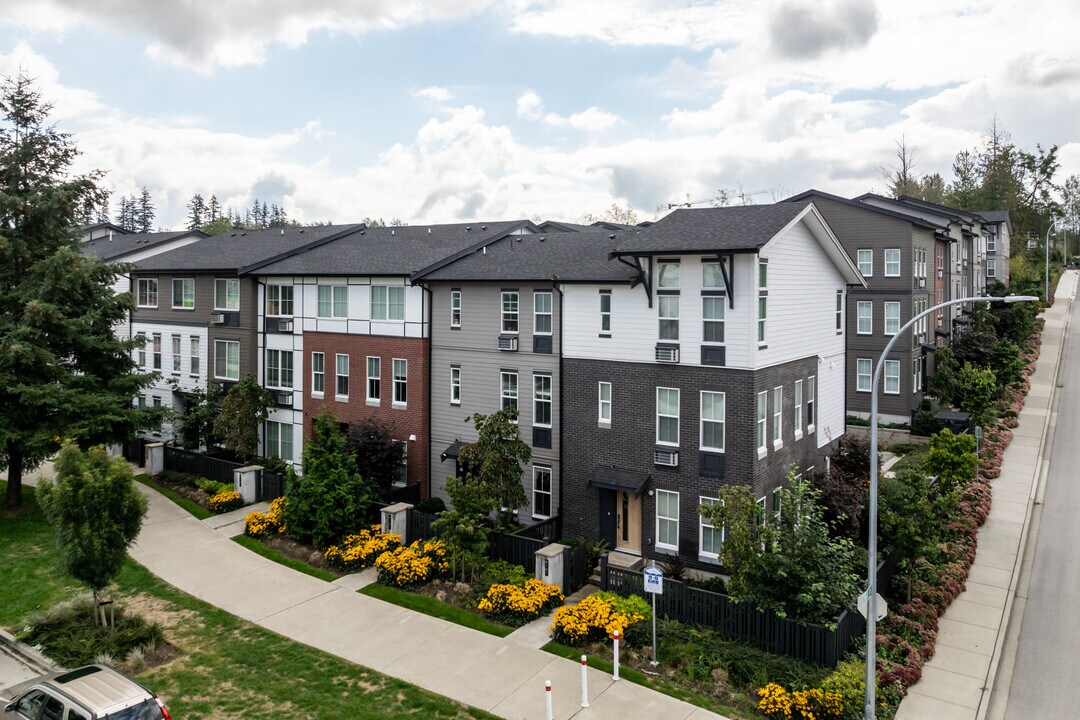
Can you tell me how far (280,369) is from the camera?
105 ft

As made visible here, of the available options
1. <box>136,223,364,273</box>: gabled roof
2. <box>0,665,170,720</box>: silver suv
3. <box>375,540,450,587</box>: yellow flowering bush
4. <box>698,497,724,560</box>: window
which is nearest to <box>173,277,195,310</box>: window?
<box>136,223,364,273</box>: gabled roof

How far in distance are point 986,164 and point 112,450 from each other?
94.9 m

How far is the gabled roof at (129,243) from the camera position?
4197 cm

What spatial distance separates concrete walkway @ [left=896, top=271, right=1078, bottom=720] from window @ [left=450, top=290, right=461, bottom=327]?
17.8 m

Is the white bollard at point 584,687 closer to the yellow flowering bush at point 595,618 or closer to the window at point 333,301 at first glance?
the yellow flowering bush at point 595,618

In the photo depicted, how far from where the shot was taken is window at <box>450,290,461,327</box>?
1069 inches

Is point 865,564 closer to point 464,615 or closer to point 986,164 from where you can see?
point 464,615

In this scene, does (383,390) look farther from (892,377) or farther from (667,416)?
(892,377)

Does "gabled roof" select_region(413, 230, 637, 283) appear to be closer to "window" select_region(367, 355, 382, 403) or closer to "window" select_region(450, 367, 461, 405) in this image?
"window" select_region(450, 367, 461, 405)

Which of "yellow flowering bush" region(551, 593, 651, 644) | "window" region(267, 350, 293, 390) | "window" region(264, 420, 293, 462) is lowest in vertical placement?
"yellow flowering bush" region(551, 593, 651, 644)

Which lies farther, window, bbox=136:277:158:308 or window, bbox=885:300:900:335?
window, bbox=885:300:900:335

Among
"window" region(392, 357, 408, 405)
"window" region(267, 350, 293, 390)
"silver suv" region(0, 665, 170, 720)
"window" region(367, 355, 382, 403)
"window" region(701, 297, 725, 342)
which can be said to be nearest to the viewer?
"silver suv" region(0, 665, 170, 720)

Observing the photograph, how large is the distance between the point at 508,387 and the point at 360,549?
290 inches

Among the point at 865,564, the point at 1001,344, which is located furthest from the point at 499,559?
the point at 1001,344
